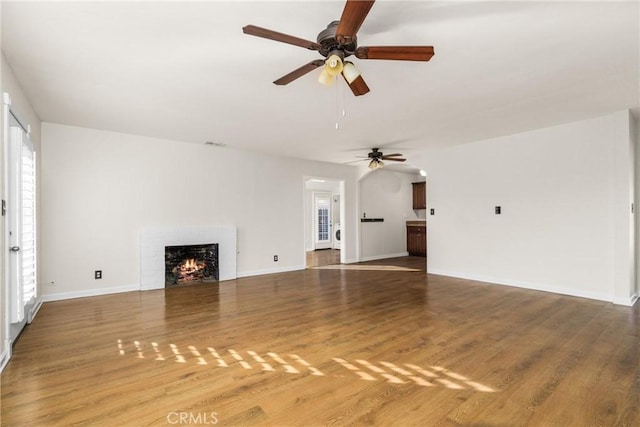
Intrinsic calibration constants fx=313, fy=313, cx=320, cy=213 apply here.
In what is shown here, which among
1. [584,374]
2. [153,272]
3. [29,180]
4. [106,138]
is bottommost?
[584,374]

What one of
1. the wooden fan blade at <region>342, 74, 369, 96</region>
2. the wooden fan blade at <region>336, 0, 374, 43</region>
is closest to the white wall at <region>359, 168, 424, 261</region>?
the wooden fan blade at <region>342, 74, 369, 96</region>

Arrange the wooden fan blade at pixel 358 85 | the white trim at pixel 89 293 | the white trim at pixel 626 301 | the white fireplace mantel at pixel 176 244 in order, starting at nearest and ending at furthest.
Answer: the wooden fan blade at pixel 358 85 → the white trim at pixel 626 301 → the white trim at pixel 89 293 → the white fireplace mantel at pixel 176 244

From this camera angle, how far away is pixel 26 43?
232 cm

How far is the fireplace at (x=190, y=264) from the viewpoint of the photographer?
5.20 m

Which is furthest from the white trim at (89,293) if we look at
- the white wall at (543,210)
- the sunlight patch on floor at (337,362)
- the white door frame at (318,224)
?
the white door frame at (318,224)

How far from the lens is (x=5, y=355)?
2455mm

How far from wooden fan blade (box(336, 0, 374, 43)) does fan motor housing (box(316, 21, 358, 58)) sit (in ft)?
0.21

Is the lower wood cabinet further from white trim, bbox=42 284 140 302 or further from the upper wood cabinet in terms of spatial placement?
white trim, bbox=42 284 140 302

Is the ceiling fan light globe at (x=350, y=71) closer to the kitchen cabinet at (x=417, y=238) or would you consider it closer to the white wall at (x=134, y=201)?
the white wall at (x=134, y=201)

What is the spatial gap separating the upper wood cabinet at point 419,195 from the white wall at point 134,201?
419 centimetres

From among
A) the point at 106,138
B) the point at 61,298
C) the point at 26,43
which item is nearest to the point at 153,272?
the point at 61,298

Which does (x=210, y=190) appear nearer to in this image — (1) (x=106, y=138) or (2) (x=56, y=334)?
(1) (x=106, y=138)

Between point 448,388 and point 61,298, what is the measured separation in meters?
5.00

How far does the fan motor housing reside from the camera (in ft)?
6.33
